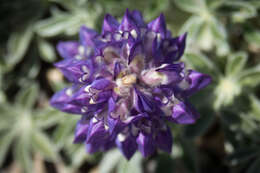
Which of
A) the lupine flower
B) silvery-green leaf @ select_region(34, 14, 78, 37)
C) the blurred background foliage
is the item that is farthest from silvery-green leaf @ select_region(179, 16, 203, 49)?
silvery-green leaf @ select_region(34, 14, 78, 37)

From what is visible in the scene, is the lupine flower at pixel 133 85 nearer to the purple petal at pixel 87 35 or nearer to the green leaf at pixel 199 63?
the purple petal at pixel 87 35

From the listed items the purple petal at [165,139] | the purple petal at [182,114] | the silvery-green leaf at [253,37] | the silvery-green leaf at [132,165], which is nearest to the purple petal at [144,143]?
the purple petal at [165,139]

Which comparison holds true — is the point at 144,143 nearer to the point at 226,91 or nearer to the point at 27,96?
the point at 226,91

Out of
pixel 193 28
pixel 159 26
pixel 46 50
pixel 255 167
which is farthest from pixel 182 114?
pixel 46 50

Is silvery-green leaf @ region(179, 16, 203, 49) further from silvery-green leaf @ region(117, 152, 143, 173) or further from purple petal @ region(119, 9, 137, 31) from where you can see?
silvery-green leaf @ region(117, 152, 143, 173)

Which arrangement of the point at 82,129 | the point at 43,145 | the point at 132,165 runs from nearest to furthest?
the point at 82,129
the point at 132,165
the point at 43,145

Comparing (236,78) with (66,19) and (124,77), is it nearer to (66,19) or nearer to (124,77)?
(124,77)
